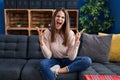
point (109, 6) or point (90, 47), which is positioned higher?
point (109, 6)

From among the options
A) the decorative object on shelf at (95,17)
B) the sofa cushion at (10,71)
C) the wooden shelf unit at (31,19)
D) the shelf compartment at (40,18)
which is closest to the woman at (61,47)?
the sofa cushion at (10,71)

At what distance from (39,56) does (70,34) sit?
0.63m

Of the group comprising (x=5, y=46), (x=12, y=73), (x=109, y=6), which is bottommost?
(x=12, y=73)

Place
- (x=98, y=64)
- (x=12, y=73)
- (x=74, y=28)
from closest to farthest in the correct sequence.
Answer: (x=12, y=73), (x=98, y=64), (x=74, y=28)

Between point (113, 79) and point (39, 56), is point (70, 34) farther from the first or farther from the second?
point (113, 79)

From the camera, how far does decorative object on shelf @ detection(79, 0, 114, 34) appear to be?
→ 446 centimetres

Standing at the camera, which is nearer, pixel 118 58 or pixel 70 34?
pixel 70 34

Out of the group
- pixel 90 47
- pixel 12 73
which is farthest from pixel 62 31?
pixel 12 73

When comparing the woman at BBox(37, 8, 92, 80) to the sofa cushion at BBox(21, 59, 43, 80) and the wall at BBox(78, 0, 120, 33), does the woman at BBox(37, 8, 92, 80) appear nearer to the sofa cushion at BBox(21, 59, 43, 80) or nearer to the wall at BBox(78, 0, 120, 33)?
the sofa cushion at BBox(21, 59, 43, 80)

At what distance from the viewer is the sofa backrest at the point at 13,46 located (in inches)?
125

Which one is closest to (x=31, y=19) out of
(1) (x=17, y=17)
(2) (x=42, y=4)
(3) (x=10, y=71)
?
(1) (x=17, y=17)

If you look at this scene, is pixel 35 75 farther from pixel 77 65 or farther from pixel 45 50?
pixel 77 65

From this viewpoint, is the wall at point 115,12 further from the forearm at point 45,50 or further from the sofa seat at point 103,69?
the forearm at point 45,50

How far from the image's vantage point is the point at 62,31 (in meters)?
2.83
